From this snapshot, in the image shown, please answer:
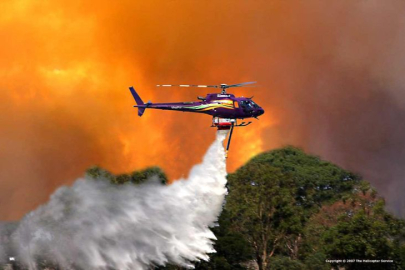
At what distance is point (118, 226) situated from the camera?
78.1 m

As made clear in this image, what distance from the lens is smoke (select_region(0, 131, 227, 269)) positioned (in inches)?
3014

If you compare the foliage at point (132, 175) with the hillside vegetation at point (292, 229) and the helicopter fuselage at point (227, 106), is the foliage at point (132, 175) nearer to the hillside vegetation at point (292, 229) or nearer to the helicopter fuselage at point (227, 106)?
the hillside vegetation at point (292, 229)

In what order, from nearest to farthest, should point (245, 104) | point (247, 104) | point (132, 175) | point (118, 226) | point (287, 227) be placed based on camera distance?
point (118, 226) → point (245, 104) → point (247, 104) → point (287, 227) → point (132, 175)

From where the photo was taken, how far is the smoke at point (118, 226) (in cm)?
7656

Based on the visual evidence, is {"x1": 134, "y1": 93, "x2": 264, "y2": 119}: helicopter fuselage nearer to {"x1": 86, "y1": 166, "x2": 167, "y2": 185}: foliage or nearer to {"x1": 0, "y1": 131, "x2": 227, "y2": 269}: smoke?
{"x1": 0, "y1": 131, "x2": 227, "y2": 269}: smoke

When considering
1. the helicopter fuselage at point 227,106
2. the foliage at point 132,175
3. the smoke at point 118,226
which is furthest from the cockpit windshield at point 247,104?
the foliage at point 132,175

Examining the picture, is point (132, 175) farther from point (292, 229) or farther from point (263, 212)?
point (292, 229)

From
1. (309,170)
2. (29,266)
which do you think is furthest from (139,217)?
(309,170)

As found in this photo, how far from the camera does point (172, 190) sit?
3300 inches

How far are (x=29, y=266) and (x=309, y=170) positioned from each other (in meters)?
92.0

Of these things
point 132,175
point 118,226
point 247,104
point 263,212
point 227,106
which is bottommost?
point 118,226

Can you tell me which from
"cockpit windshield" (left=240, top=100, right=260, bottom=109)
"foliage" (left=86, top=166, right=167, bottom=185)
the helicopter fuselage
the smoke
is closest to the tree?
"foliage" (left=86, top=166, right=167, bottom=185)

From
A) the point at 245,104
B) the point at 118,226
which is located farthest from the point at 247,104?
the point at 118,226

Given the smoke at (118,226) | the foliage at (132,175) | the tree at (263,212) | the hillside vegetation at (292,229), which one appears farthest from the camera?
the tree at (263,212)
